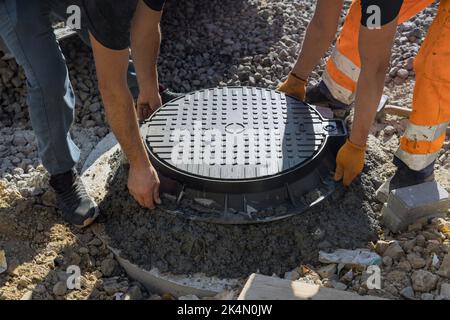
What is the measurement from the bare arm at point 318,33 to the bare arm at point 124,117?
1244mm

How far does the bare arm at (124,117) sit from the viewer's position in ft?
7.38

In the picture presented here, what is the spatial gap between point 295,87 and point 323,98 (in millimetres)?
241

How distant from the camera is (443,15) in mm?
2650

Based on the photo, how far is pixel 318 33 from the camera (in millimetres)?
3287

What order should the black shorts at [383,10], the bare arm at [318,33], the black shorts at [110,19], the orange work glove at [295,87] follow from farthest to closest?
the orange work glove at [295,87]
the bare arm at [318,33]
the black shorts at [383,10]
the black shorts at [110,19]

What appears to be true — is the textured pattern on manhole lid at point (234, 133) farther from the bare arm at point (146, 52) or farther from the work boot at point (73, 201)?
the work boot at point (73, 201)

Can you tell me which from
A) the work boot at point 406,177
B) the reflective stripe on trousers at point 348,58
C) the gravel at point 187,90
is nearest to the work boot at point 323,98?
the reflective stripe on trousers at point 348,58

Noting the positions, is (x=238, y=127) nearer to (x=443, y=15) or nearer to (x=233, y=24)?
(x=443, y=15)

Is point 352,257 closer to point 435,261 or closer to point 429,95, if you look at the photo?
point 435,261

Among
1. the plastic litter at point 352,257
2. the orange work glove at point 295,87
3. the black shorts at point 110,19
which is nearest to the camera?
the black shorts at point 110,19

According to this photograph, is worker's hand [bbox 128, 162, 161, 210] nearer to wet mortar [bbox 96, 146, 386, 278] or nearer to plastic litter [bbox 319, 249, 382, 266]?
wet mortar [bbox 96, 146, 386, 278]

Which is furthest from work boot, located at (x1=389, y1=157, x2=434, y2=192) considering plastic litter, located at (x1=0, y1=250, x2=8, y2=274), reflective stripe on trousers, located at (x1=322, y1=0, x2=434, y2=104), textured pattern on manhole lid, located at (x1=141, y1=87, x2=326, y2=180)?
plastic litter, located at (x1=0, y1=250, x2=8, y2=274)

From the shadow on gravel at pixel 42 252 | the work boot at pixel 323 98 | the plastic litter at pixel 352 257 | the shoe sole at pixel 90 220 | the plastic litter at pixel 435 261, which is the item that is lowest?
the shadow on gravel at pixel 42 252

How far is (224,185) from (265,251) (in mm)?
356
